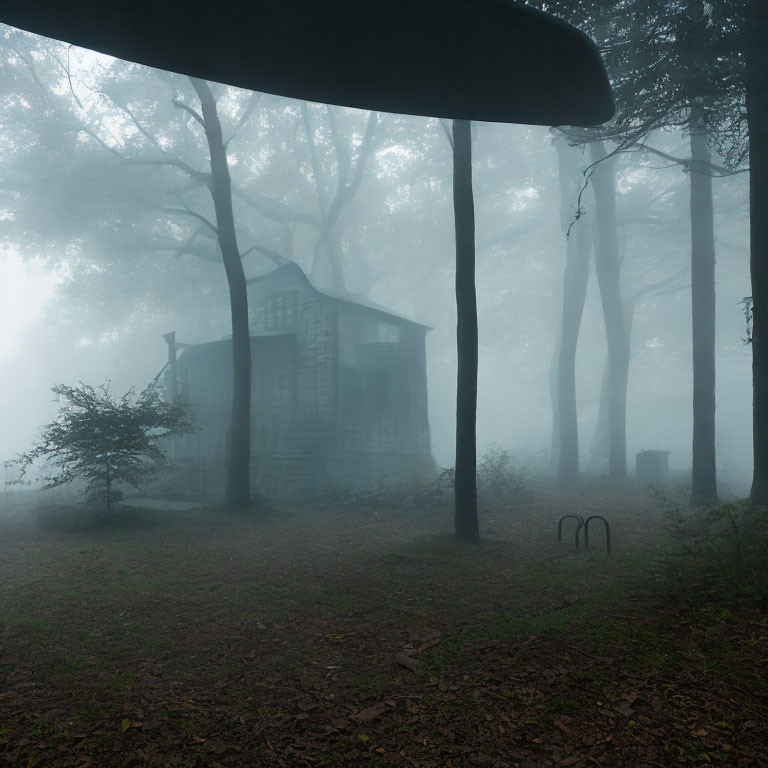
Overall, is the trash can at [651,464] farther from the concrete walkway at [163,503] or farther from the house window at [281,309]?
the concrete walkway at [163,503]

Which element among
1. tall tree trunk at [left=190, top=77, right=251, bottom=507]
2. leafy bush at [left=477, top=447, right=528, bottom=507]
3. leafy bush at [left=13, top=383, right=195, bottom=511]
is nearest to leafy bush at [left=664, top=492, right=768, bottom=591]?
leafy bush at [left=477, top=447, right=528, bottom=507]

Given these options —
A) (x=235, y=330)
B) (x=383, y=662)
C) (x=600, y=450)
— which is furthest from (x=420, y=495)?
(x=600, y=450)

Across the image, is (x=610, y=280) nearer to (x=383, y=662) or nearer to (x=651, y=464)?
(x=651, y=464)

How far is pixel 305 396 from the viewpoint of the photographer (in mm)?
19969

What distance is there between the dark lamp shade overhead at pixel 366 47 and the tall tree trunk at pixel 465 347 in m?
8.30

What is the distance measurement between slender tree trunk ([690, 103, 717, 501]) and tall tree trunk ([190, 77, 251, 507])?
11234 millimetres

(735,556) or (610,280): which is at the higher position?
(610,280)

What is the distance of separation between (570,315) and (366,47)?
81.4 ft

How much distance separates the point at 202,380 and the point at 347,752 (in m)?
19.1

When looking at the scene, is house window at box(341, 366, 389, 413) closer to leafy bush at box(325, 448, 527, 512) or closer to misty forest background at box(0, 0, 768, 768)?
leafy bush at box(325, 448, 527, 512)

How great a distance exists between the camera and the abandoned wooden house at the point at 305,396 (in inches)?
763

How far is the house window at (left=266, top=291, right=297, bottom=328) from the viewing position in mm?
21047

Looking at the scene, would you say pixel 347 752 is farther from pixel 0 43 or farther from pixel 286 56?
pixel 0 43

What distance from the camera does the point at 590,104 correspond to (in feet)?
6.74
